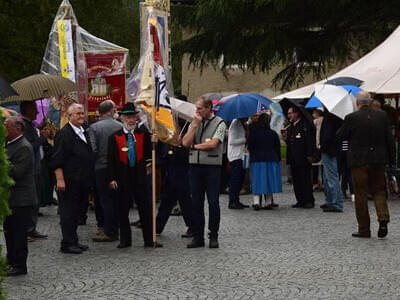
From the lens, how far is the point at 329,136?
55.7ft

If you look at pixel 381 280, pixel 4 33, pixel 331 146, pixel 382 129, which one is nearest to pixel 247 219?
pixel 331 146

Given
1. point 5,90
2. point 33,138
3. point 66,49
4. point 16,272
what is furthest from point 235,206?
point 16,272

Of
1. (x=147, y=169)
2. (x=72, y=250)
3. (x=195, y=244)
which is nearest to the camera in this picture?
(x=72, y=250)

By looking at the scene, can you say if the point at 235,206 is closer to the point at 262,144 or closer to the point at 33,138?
the point at 262,144

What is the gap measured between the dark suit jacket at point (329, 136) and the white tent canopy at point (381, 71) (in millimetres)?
2746

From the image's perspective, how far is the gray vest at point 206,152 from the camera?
488 inches

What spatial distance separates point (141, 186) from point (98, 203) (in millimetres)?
1611

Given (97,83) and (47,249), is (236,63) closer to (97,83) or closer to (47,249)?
(97,83)

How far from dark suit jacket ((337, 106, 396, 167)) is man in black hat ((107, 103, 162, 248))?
2604 millimetres

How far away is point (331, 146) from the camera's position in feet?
55.7

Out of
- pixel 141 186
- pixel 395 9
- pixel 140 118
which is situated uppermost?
pixel 395 9

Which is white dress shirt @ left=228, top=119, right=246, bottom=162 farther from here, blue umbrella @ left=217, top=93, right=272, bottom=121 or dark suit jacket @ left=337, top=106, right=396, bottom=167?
dark suit jacket @ left=337, top=106, right=396, bottom=167

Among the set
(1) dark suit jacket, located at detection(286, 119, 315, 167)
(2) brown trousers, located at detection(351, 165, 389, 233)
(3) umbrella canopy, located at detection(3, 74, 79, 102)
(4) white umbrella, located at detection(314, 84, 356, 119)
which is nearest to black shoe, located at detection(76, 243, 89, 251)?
(3) umbrella canopy, located at detection(3, 74, 79, 102)

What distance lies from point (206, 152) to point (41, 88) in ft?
9.82
